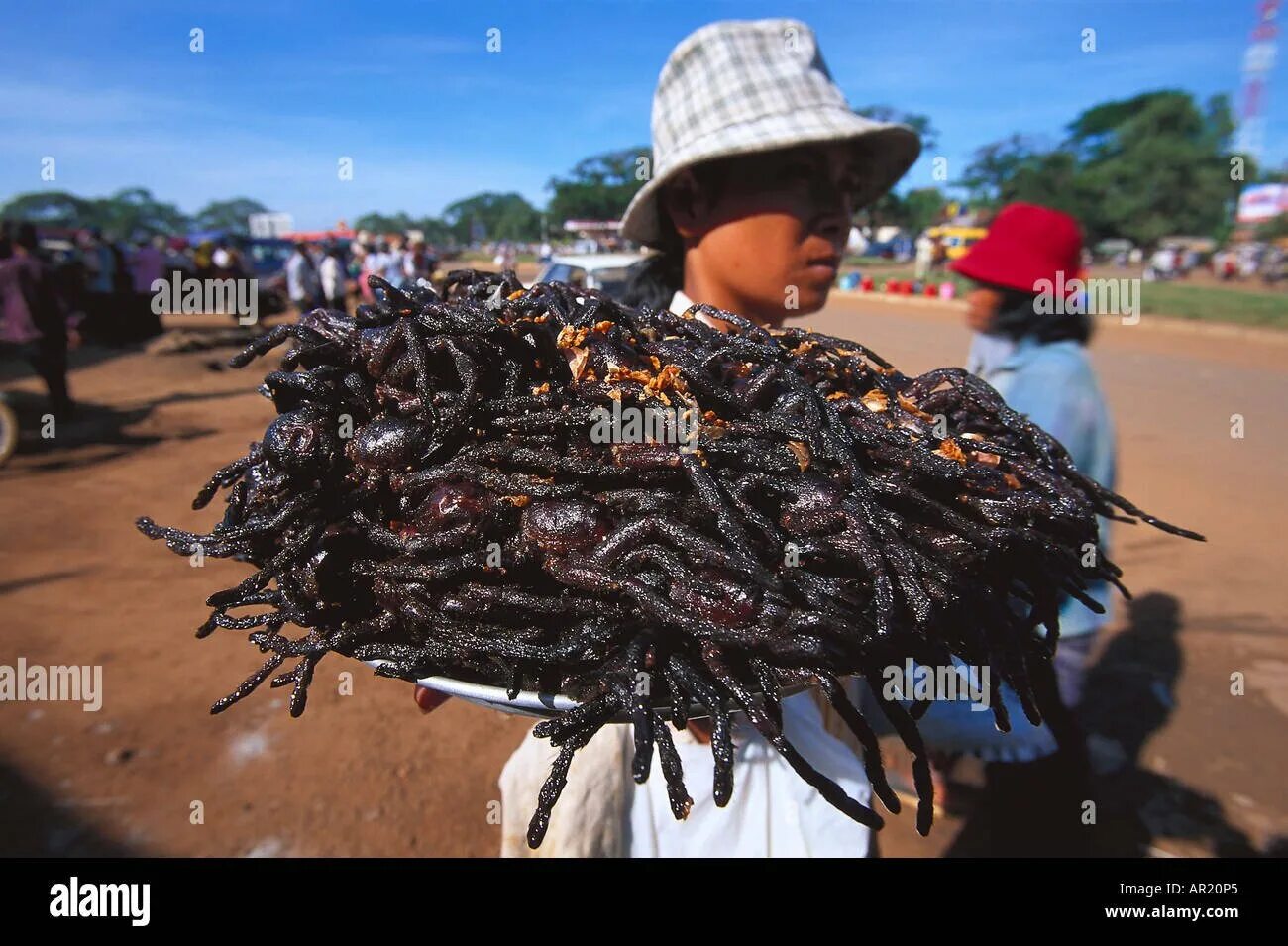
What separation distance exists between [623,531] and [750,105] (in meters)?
1.58

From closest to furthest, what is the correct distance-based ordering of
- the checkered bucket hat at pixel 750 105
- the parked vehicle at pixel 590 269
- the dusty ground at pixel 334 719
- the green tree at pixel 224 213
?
the checkered bucket hat at pixel 750 105, the dusty ground at pixel 334 719, the parked vehicle at pixel 590 269, the green tree at pixel 224 213

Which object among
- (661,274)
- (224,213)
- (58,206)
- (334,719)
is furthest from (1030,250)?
(224,213)

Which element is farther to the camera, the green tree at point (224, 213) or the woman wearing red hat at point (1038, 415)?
the green tree at point (224, 213)

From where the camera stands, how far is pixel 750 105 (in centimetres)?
228

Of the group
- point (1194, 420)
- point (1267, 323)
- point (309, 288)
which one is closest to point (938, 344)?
point (1194, 420)

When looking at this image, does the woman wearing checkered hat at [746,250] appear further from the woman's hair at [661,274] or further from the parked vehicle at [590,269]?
the parked vehicle at [590,269]

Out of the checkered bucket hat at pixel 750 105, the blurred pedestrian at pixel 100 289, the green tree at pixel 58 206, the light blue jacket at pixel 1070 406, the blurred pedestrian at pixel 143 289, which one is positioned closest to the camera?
the checkered bucket hat at pixel 750 105

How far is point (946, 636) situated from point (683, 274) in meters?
1.78

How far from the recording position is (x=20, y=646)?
15.8 feet

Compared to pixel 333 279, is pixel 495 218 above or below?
above

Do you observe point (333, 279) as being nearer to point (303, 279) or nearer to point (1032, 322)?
point (303, 279)

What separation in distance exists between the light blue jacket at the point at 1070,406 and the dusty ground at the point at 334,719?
4.69 feet

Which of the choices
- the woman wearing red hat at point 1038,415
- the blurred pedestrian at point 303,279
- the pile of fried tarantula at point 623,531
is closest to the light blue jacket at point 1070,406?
the woman wearing red hat at point 1038,415

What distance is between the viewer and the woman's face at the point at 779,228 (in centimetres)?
225
